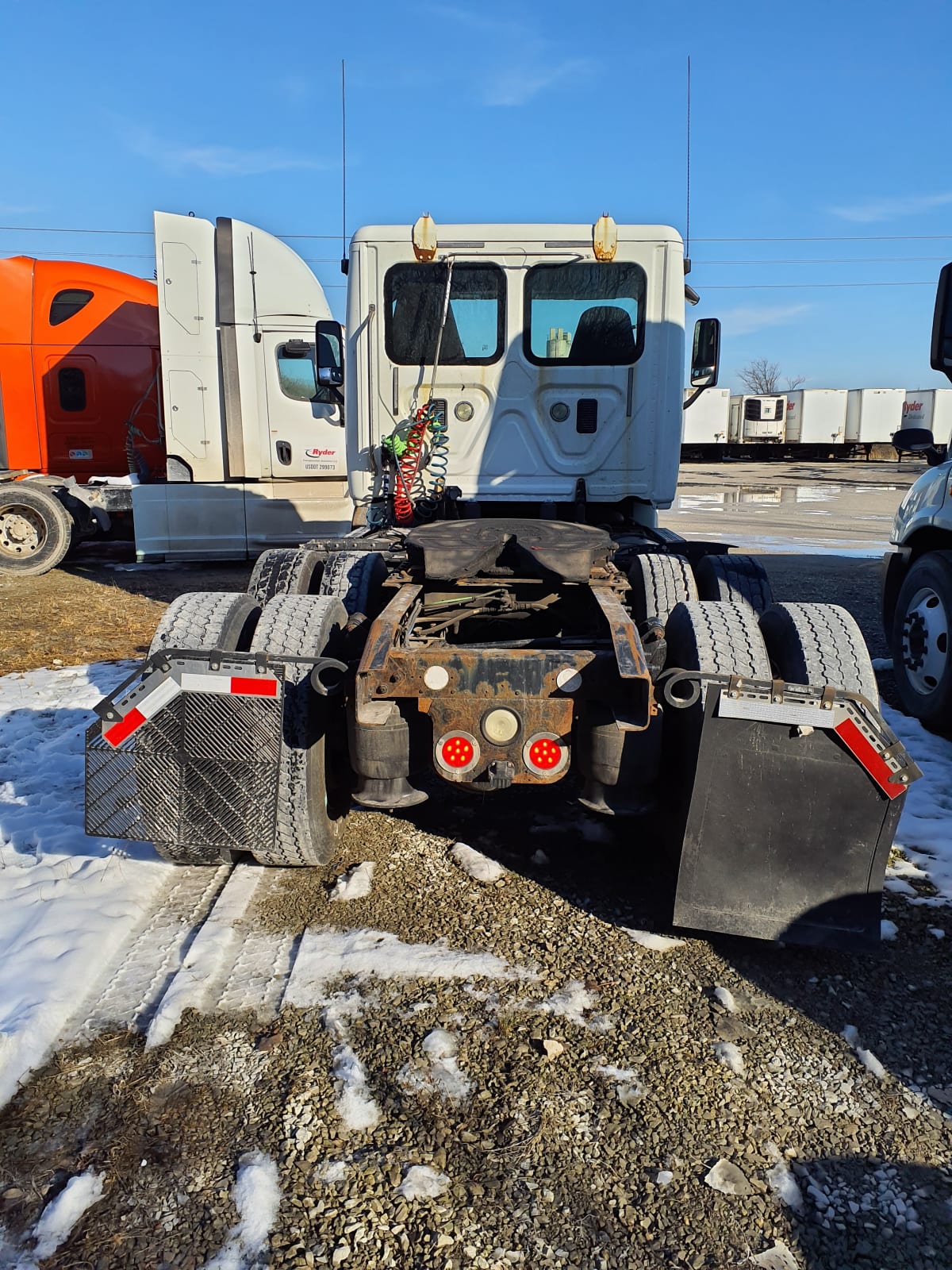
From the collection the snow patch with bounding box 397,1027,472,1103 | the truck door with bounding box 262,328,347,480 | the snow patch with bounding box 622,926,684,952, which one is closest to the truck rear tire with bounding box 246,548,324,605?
the snow patch with bounding box 622,926,684,952

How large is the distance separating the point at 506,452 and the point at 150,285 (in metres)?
8.23

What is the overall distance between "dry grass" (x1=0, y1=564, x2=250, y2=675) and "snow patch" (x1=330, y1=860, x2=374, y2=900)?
413 cm

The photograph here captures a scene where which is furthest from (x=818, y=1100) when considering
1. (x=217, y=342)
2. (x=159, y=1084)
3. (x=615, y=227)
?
(x=217, y=342)

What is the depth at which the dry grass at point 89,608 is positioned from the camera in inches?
283

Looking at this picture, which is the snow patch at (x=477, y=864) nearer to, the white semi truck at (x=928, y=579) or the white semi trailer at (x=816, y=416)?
the white semi truck at (x=928, y=579)

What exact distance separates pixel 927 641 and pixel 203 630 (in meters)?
4.43

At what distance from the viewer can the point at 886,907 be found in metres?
3.44

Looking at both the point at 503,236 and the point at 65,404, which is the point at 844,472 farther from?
the point at 503,236

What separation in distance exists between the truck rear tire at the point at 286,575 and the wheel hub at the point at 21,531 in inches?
291

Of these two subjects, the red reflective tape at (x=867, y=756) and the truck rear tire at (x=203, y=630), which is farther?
the truck rear tire at (x=203, y=630)

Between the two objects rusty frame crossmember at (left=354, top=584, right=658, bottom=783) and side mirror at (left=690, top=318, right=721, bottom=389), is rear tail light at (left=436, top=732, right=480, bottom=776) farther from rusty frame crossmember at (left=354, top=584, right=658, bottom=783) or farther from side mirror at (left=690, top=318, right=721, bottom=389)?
side mirror at (left=690, top=318, right=721, bottom=389)

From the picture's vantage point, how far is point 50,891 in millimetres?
3344

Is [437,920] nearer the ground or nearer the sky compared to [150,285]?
nearer the ground

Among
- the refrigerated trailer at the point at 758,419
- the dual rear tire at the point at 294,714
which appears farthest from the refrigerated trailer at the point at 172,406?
the refrigerated trailer at the point at 758,419
